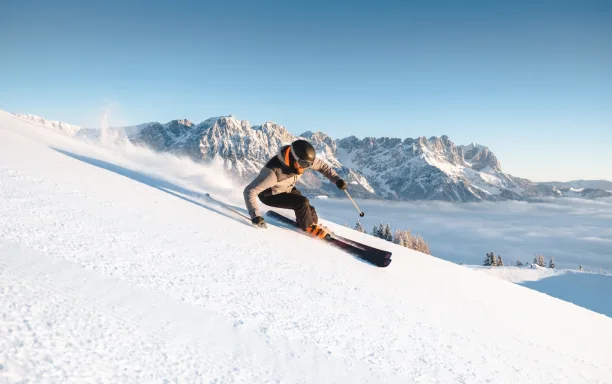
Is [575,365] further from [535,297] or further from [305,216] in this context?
[305,216]

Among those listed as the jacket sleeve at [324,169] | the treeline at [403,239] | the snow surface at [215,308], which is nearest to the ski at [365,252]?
the snow surface at [215,308]

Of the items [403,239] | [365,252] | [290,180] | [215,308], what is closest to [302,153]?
[290,180]

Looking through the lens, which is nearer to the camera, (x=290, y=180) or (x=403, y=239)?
(x=290, y=180)

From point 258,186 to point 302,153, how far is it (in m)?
1.40

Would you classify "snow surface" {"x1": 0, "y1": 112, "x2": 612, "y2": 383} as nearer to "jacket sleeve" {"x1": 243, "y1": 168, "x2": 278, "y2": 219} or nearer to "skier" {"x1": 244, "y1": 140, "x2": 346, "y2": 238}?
"jacket sleeve" {"x1": 243, "y1": 168, "x2": 278, "y2": 219}

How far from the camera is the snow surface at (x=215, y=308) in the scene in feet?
8.82

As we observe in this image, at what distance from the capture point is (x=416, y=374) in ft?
12.1

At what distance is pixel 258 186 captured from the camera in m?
8.68

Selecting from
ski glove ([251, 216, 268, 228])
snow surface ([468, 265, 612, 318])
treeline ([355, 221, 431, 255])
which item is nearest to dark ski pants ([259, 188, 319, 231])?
ski glove ([251, 216, 268, 228])

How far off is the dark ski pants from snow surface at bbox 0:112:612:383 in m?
0.66

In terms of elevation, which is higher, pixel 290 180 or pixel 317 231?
pixel 290 180

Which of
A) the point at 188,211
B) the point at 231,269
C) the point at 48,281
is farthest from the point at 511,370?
the point at 188,211

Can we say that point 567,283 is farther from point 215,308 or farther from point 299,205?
point 215,308

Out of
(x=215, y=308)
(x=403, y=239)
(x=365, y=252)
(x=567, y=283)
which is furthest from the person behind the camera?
(x=403, y=239)
